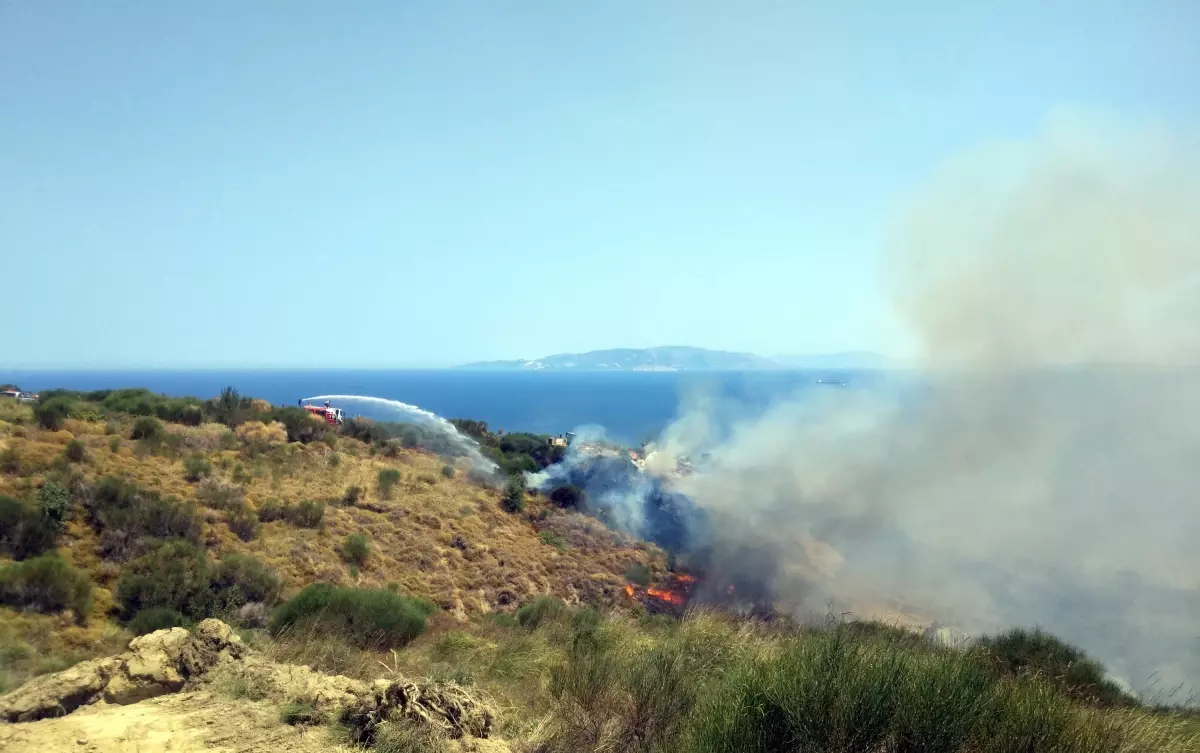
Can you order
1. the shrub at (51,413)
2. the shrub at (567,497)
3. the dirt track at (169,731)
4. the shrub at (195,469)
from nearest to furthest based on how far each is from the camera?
the dirt track at (169,731)
the shrub at (195,469)
the shrub at (51,413)
the shrub at (567,497)

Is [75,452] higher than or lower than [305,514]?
higher

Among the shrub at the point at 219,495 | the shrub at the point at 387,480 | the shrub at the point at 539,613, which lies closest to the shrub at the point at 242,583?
the shrub at the point at 219,495

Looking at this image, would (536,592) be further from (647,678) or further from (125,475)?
(647,678)

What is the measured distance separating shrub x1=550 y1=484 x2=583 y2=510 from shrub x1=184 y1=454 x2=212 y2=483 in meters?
18.6

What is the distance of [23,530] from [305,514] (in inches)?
370

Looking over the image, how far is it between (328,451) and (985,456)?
125 ft

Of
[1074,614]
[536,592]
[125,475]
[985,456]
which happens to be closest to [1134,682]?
[1074,614]

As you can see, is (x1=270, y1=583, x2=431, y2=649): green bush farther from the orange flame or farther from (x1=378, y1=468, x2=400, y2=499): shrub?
(x1=378, y1=468, x2=400, y2=499): shrub

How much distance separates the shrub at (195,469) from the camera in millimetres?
28531

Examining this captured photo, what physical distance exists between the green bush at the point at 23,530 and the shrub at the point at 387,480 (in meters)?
14.3

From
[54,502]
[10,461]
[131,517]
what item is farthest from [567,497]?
[10,461]

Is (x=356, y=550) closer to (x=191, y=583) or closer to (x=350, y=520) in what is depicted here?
(x=350, y=520)

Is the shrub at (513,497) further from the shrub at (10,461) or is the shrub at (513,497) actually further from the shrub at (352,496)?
the shrub at (10,461)

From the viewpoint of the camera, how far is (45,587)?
18.0 metres
